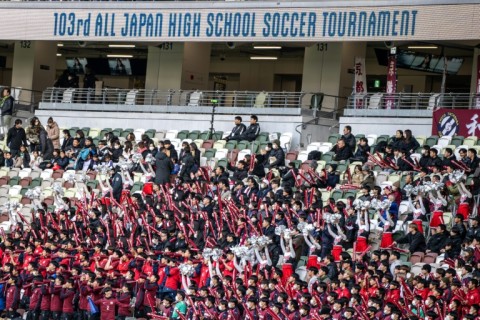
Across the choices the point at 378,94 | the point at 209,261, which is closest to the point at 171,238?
the point at 209,261

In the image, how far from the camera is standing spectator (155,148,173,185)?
90.1 ft

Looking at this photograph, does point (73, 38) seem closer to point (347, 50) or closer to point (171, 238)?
point (347, 50)

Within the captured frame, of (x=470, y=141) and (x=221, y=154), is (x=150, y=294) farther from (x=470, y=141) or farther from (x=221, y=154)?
(x=470, y=141)

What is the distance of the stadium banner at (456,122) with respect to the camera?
27656 millimetres

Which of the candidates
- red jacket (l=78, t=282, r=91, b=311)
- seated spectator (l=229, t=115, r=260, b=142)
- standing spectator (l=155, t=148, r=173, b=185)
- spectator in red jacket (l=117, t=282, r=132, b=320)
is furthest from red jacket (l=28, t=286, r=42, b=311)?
seated spectator (l=229, t=115, r=260, b=142)

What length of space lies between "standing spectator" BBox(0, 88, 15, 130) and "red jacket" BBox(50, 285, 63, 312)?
10437 millimetres

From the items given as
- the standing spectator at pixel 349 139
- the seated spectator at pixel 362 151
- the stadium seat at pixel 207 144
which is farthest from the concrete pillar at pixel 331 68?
the seated spectator at pixel 362 151

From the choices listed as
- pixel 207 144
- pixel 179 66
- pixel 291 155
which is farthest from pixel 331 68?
pixel 291 155

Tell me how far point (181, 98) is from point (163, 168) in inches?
304

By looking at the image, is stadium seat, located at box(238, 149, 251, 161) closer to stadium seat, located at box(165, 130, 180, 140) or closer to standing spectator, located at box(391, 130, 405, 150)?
stadium seat, located at box(165, 130, 180, 140)

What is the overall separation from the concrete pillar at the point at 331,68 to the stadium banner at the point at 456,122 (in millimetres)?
5076

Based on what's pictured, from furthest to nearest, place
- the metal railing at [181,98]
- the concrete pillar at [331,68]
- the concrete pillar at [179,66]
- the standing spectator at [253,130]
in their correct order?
the concrete pillar at [179,66]
the concrete pillar at [331,68]
the metal railing at [181,98]
the standing spectator at [253,130]

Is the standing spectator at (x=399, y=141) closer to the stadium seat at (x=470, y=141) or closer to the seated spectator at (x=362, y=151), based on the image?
the seated spectator at (x=362, y=151)

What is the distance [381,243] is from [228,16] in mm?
11480
